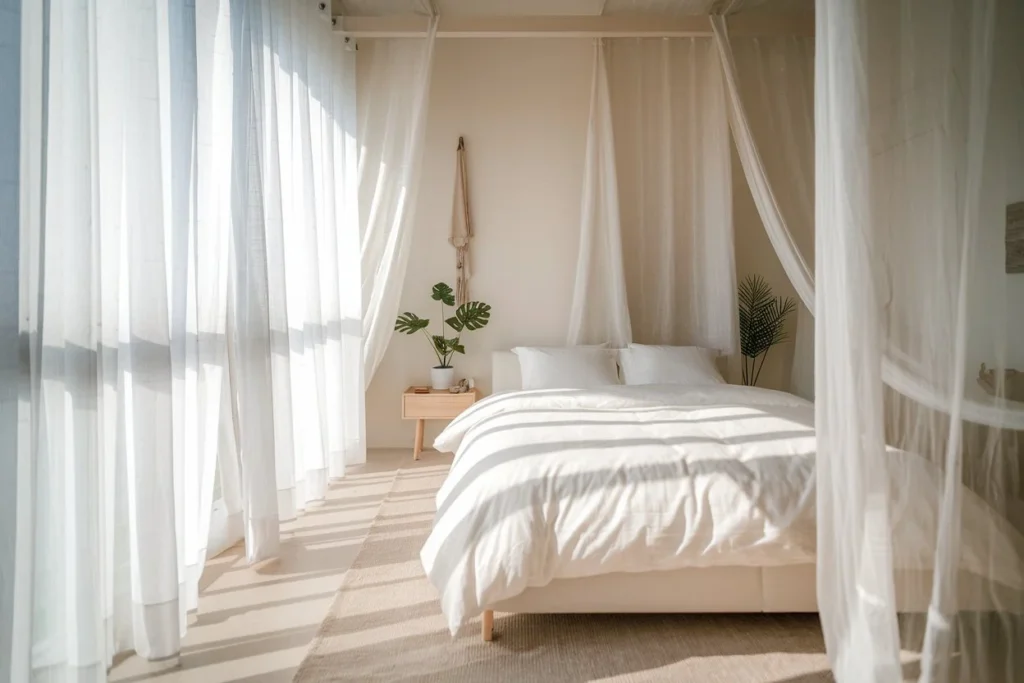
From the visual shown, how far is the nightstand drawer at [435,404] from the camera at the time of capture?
15.2 feet

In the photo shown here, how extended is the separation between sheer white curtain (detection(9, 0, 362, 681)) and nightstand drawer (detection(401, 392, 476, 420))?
3.39 ft

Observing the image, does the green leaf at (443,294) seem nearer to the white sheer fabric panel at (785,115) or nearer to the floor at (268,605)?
the floor at (268,605)

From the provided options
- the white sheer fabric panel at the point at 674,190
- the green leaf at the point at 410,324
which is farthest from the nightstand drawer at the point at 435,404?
the white sheer fabric panel at the point at 674,190

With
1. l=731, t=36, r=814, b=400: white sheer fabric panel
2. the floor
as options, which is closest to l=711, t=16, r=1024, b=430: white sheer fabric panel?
l=731, t=36, r=814, b=400: white sheer fabric panel

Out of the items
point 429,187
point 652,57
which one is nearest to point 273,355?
point 429,187

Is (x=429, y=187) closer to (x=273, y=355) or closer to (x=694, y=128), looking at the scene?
(x=694, y=128)

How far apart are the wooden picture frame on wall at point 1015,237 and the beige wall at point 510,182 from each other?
3732 mm

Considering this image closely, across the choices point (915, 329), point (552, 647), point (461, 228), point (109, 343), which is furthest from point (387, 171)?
point (915, 329)

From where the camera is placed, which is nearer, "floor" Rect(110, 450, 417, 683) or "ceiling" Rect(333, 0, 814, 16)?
"floor" Rect(110, 450, 417, 683)

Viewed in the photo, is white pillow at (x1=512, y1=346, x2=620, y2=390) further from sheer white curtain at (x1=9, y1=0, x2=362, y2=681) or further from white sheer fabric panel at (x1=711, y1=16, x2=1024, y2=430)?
sheer white curtain at (x1=9, y1=0, x2=362, y2=681)

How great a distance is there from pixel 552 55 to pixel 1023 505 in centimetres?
441

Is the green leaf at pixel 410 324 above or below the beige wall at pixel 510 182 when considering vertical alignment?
below

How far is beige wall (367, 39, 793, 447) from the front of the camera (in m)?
5.04

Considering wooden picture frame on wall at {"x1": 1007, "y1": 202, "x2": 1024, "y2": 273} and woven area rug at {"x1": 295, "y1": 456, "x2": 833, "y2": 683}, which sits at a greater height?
wooden picture frame on wall at {"x1": 1007, "y1": 202, "x2": 1024, "y2": 273}
